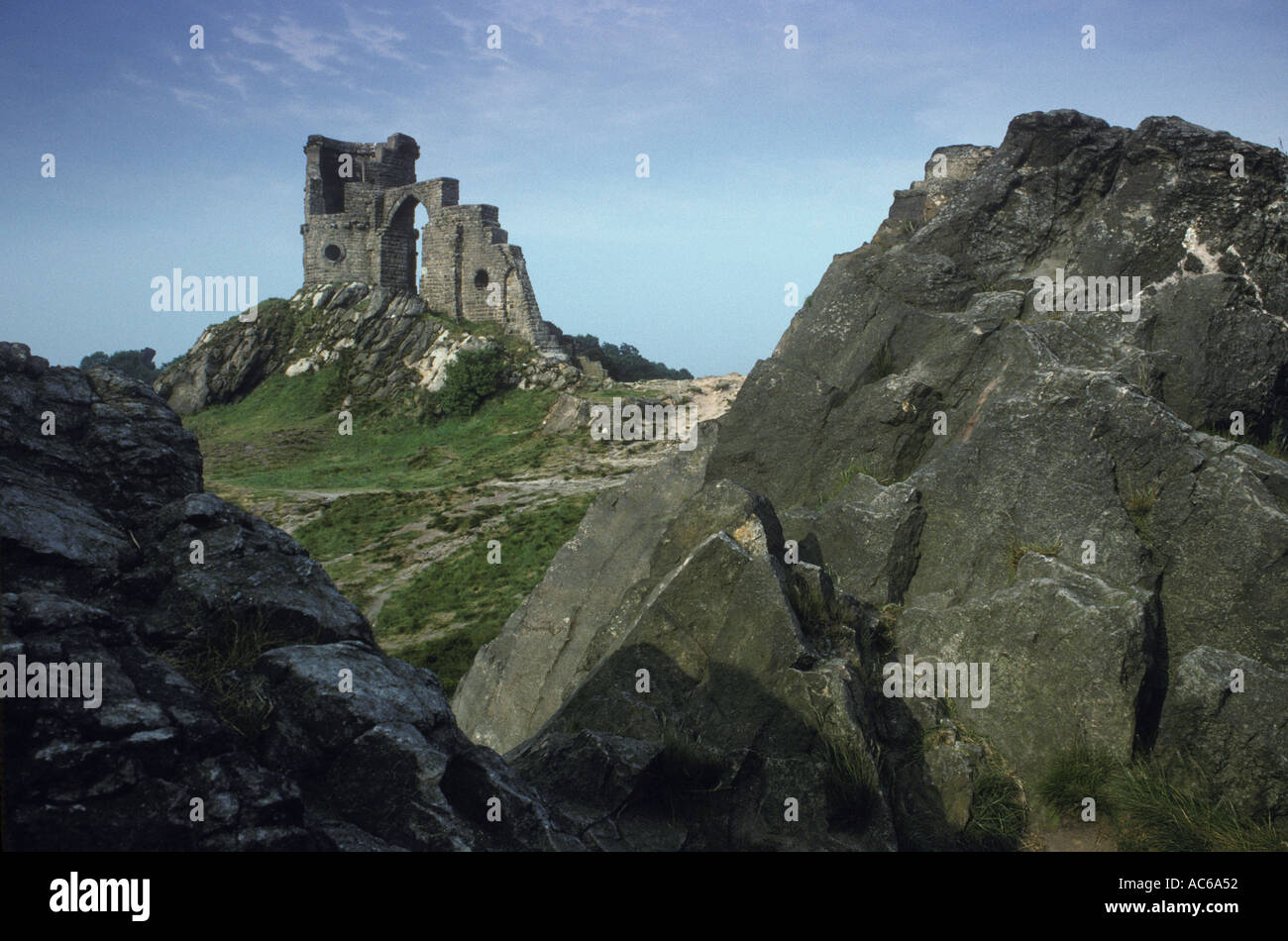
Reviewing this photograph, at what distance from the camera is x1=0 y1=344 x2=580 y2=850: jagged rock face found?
464 centimetres

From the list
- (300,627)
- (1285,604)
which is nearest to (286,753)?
(300,627)

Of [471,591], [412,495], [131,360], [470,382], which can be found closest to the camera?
[471,591]

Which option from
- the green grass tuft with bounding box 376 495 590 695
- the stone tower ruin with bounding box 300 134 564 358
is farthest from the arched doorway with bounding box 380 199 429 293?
the green grass tuft with bounding box 376 495 590 695

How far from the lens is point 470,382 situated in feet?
138

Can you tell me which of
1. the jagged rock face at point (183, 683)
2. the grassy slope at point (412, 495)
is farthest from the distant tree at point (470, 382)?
the jagged rock face at point (183, 683)

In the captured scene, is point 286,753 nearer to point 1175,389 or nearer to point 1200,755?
point 1200,755

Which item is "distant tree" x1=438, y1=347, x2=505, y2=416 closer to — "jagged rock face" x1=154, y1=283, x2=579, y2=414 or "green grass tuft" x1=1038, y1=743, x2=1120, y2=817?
"jagged rock face" x1=154, y1=283, x2=579, y2=414

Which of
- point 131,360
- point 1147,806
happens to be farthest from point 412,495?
point 131,360

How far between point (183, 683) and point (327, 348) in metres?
44.6

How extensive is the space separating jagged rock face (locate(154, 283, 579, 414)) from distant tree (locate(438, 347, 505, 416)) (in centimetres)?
128

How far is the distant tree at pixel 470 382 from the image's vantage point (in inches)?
1654

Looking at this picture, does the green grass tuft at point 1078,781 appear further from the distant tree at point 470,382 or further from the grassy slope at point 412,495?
the distant tree at point 470,382

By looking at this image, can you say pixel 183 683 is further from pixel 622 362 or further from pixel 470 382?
pixel 622 362

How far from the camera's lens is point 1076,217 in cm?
1420
